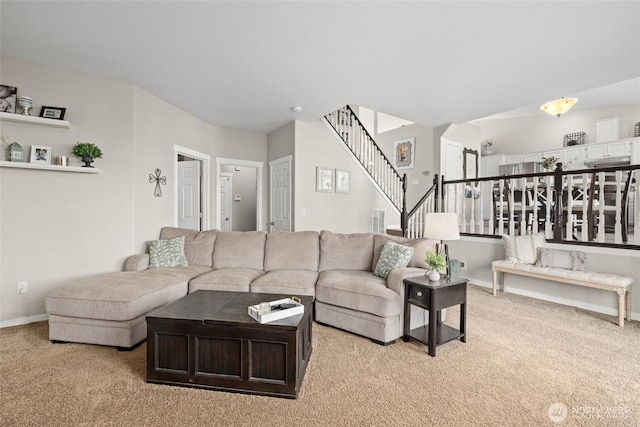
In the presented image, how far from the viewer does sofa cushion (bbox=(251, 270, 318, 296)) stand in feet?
9.96

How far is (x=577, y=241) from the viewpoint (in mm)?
3752

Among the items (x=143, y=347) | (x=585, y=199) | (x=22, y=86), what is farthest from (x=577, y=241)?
(x=22, y=86)

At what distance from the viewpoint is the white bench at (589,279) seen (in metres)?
3.08

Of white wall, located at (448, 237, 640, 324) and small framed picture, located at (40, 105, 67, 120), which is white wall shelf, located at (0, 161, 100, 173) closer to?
small framed picture, located at (40, 105, 67, 120)

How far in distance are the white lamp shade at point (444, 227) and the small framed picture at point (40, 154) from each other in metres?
3.96

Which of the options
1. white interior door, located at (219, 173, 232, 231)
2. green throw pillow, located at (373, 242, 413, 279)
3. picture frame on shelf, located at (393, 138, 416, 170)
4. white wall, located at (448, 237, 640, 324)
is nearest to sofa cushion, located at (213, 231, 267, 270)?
green throw pillow, located at (373, 242, 413, 279)

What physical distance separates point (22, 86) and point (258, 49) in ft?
8.17

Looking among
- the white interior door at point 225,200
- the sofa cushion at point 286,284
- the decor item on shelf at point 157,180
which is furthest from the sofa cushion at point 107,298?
the white interior door at point 225,200

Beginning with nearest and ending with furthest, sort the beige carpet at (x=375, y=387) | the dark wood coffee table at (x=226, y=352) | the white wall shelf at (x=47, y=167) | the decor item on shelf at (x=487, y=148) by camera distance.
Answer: the beige carpet at (x=375, y=387) → the dark wood coffee table at (x=226, y=352) → the white wall shelf at (x=47, y=167) → the decor item on shelf at (x=487, y=148)

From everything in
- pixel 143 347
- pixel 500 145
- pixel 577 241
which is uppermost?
pixel 500 145

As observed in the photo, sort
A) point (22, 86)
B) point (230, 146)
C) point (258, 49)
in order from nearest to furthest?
1. point (258, 49)
2. point (22, 86)
3. point (230, 146)

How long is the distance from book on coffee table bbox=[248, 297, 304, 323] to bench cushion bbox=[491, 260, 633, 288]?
3.11m

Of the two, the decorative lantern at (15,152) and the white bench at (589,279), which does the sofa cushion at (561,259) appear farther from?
the decorative lantern at (15,152)

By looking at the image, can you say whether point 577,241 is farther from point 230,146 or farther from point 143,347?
point 230,146
